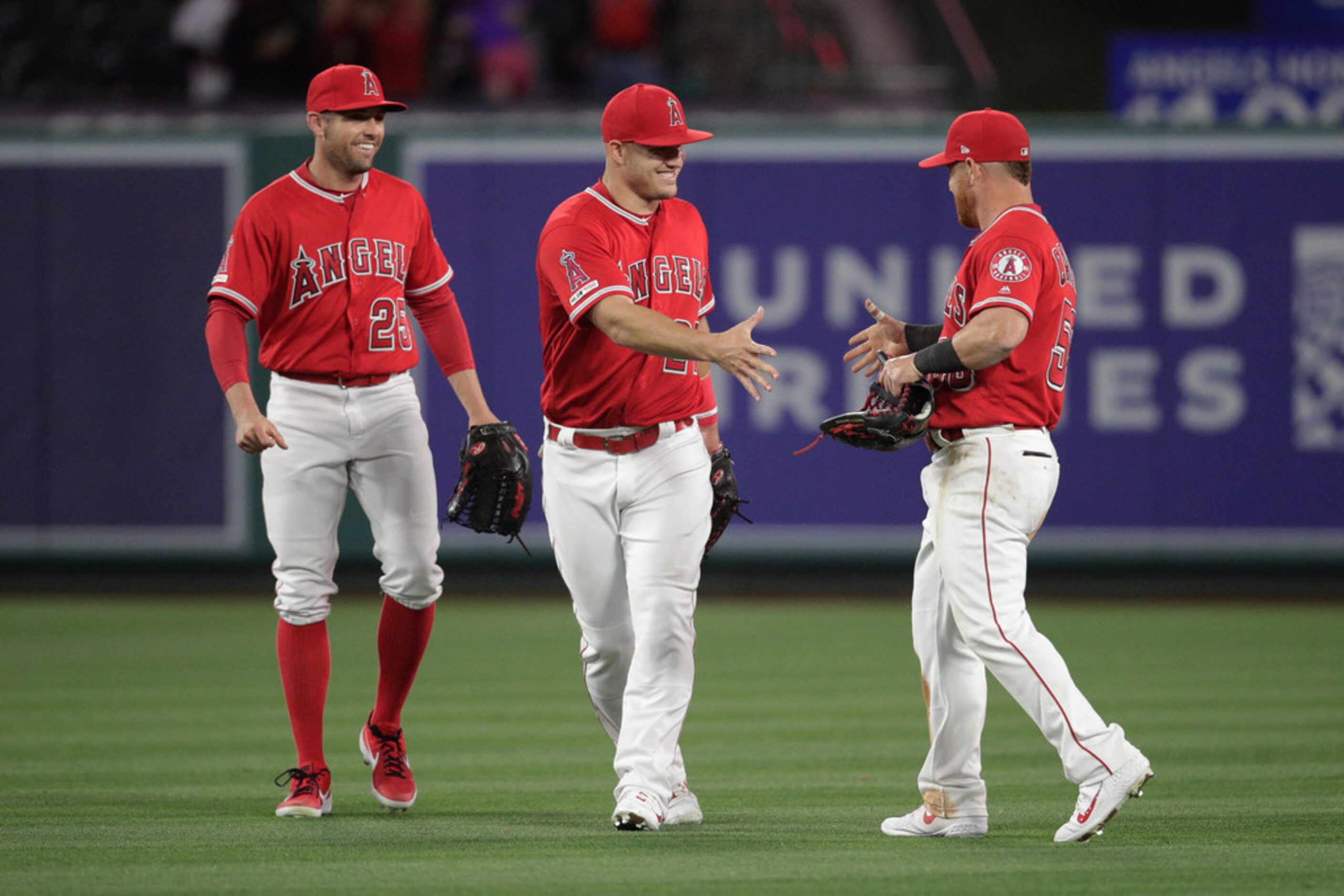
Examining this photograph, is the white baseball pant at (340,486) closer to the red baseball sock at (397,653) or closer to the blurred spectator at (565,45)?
the red baseball sock at (397,653)

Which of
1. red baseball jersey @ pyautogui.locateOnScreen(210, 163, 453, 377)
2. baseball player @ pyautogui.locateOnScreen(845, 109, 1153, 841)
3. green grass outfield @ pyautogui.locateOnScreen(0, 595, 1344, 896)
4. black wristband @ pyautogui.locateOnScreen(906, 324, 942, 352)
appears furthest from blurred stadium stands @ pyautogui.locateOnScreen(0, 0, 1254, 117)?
baseball player @ pyautogui.locateOnScreen(845, 109, 1153, 841)

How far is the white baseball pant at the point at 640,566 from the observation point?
5711 mm

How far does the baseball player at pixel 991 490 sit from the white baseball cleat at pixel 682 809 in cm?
60

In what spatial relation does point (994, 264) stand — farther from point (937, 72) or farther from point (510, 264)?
point (937, 72)

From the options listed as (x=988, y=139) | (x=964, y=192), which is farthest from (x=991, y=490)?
(x=988, y=139)

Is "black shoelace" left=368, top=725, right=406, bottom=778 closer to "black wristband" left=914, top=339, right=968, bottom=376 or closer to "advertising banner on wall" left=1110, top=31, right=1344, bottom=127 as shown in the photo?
"black wristband" left=914, top=339, right=968, bottom=376

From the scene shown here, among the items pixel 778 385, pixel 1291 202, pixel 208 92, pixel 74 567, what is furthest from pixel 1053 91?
pixel 74 567

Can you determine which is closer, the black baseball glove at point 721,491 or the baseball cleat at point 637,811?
the baseball cleat at point 637,811

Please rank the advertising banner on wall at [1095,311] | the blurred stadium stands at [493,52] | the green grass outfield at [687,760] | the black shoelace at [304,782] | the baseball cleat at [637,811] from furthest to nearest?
the blurred stadium stands at [493,52]
the advertising banner on wall at [1095,311]
the black shoelace at [304,782]
the baseball cleat at [637,811]
the green grass outfield at [687,760]

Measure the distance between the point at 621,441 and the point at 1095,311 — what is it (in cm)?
889

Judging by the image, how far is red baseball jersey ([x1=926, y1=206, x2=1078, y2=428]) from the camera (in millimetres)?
5367

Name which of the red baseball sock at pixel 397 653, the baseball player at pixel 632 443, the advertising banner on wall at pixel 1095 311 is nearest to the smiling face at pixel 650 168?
the baseball player at pixel 632 443

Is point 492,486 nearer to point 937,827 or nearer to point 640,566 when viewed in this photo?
point 640,566

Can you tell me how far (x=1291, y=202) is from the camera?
13.9 metres
